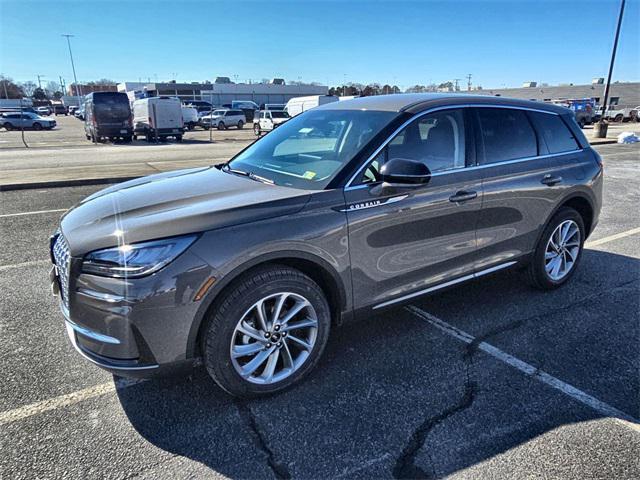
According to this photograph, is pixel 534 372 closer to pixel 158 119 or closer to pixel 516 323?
pixel 516 323

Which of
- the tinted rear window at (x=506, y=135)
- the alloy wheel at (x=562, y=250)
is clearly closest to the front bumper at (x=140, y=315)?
the tinted rear window at (x=506, y=135)

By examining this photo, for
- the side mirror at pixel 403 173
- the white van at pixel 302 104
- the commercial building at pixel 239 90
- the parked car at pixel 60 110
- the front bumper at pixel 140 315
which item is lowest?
the front bumper at pixel 140 315

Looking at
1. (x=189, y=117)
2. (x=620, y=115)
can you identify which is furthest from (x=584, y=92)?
(x=189, y=117)

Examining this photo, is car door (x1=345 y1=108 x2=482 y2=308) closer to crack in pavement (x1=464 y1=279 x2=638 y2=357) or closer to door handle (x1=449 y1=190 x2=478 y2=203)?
door handle (x1=449 y1=190 x2=478 y2=203)

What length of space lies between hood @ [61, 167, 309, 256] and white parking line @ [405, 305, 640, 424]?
5.58 feet

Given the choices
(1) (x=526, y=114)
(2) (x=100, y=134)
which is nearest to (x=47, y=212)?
(1) (x=526, y=114)

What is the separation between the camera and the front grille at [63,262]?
2480 mm

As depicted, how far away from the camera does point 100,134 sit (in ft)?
74.0

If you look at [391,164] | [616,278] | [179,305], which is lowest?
[616,278]

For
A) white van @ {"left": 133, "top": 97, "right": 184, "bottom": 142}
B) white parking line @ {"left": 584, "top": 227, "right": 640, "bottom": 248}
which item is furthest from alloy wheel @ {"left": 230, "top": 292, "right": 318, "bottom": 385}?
white van @ {"left": 133, "top": 97, "right": 184, "bottom": 142}

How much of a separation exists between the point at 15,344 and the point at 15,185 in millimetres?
7427

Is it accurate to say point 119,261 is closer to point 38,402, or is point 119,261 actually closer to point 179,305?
point 179,305

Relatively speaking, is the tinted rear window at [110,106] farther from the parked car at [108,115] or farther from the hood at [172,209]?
the hood at [172,209]

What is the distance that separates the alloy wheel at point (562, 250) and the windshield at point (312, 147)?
7.06 feet
